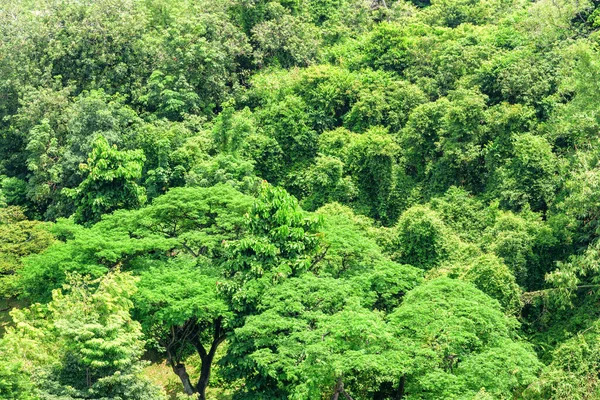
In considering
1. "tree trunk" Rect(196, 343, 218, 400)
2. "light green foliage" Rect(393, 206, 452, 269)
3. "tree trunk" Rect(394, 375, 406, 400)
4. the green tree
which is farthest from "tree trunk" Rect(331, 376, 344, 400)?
"light green foliage" Rect(393, 206, 452, 269)

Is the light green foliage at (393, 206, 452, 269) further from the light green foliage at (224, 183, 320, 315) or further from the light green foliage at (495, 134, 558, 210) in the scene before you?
the light green foliage at (224, 183, 320, 315)

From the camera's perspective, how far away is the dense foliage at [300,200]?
1384 centimetres

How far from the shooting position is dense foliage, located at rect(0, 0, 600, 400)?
13.8m

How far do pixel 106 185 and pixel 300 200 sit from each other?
8224 mm

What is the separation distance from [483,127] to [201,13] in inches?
590

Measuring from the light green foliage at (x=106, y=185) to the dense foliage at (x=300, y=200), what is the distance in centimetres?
7

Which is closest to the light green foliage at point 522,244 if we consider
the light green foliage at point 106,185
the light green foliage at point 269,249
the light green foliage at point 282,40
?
the light green foliage at point 269,249

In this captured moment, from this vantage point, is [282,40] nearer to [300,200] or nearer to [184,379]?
[300,200]

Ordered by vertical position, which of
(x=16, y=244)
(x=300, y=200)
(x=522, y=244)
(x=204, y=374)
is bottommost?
(x=204, y=374)

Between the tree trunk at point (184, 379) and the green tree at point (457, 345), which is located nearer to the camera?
the green tree at point (457, 345)

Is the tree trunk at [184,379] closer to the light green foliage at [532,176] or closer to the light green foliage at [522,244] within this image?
the light green foliage at [522,244]

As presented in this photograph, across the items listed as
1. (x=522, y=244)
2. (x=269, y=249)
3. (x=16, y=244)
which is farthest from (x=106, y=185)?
(x=522, y=244)

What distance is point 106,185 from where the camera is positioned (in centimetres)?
2028

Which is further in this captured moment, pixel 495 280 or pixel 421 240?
pixel 421 240
